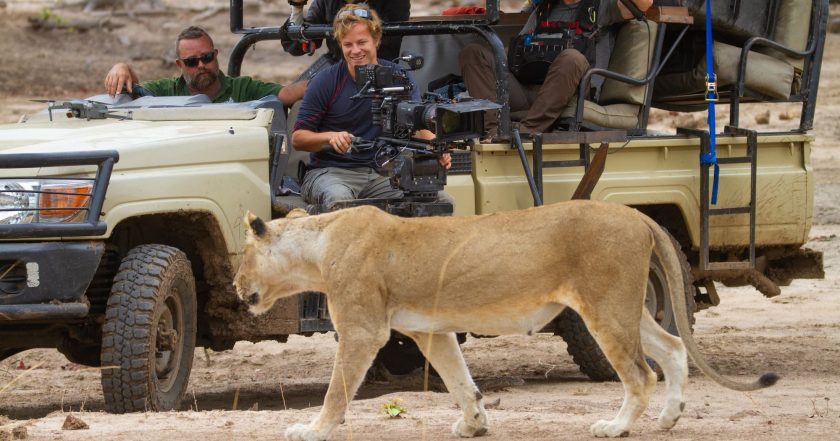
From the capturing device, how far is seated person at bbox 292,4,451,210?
23.2ft

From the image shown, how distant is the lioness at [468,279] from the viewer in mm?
5406

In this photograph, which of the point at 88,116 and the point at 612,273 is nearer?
the point at 612,273

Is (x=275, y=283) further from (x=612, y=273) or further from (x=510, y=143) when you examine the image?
A: (x=510, y=143)

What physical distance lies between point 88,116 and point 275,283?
7.13 feet

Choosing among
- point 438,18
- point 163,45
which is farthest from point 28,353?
point 163,45

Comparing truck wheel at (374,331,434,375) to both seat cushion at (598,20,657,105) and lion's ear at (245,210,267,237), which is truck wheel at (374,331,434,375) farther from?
lion's ear at (245,210,267,237)

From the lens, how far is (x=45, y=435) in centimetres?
553

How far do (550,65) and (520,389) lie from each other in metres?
1.76

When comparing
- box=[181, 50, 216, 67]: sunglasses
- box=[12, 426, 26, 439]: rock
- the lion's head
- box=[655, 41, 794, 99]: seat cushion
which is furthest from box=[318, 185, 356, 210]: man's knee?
box=[655, 41, 794, 99]: seat cushion

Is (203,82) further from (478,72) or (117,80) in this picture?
(478,72)

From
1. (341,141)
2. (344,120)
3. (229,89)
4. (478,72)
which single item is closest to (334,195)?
(341,141)

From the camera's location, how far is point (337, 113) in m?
7.27

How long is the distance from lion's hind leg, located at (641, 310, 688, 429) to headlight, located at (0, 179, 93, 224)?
234 cm

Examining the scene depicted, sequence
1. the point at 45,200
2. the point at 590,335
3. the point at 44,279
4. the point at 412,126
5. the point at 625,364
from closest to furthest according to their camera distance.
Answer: the point at 625,364, the point at 44,279, the point at 45,200, the point at 412,126, the point at 590,335
